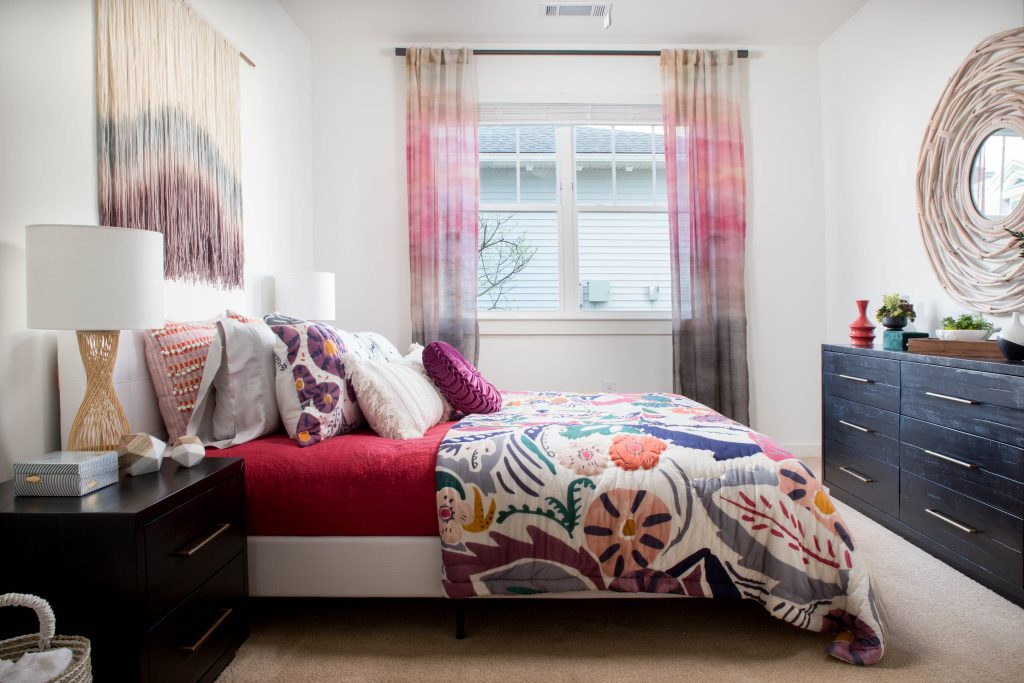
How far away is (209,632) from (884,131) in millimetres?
3961

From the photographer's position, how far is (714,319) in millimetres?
3764

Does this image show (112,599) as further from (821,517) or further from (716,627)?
(821,517)

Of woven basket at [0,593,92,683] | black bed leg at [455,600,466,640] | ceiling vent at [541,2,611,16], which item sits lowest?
black bed leg at [455,600,466,640]

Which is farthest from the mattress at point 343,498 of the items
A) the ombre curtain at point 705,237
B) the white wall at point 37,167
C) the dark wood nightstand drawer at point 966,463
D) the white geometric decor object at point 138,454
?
the ombre curtain at point 705,237

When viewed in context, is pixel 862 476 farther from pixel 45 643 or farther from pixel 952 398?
pixel 45 643

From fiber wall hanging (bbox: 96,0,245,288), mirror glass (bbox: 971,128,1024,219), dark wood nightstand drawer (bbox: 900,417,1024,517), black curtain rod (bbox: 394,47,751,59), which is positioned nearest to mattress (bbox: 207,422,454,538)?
fiber wall hanging (bbox: 96,0,245,288)

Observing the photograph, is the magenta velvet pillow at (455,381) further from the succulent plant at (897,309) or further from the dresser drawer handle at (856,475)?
the succulent plant at (897,309)

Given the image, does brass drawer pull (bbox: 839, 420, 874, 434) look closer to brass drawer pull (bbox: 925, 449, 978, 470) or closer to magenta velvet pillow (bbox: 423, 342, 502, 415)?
brass drawer pull (bbox: 925, 449, 978, 470)

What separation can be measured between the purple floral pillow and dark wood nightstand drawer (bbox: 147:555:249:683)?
1.47ft

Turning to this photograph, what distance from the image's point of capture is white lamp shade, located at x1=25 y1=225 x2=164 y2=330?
1.33 metres

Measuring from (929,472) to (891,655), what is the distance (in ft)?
3.25

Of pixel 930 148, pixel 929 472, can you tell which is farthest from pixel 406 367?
pixel 930 148

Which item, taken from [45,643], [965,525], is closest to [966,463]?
[965,525]

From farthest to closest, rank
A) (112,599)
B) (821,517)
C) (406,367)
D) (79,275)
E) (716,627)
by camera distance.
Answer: (406,367) → (716,627) → (821,517) → (79,275) → (112,599)
